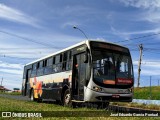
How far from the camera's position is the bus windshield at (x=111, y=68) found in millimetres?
15953

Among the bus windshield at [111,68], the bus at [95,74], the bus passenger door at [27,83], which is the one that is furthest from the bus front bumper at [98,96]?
the bus passenger door at [27,83]

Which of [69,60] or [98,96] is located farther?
[69,60]

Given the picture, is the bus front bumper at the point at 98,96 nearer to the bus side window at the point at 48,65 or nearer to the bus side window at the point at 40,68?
the bus side window at the point at 48,65

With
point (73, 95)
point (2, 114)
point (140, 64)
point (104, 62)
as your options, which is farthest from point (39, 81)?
point (140, 64)

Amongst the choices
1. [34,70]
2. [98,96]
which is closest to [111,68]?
[98,96]

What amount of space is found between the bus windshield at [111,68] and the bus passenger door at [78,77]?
90 centimetres

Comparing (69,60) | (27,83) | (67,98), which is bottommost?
(67,98)

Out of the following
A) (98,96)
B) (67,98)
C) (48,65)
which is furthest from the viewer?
(48,65)

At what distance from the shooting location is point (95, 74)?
625 inches

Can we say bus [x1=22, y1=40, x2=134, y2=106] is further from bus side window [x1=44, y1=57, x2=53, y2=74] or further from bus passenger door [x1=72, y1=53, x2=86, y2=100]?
→ bus side window [x1=44, y1=57, x2=53, y2=74]

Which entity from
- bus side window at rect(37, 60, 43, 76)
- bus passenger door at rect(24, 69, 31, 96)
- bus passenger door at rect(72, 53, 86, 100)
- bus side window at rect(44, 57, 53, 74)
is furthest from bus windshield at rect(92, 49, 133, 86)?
bus passenger door at rect(24, 69, 31, 96)

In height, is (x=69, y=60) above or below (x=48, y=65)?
below

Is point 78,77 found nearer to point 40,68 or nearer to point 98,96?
point 98,96

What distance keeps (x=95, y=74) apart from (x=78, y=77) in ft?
5.55
